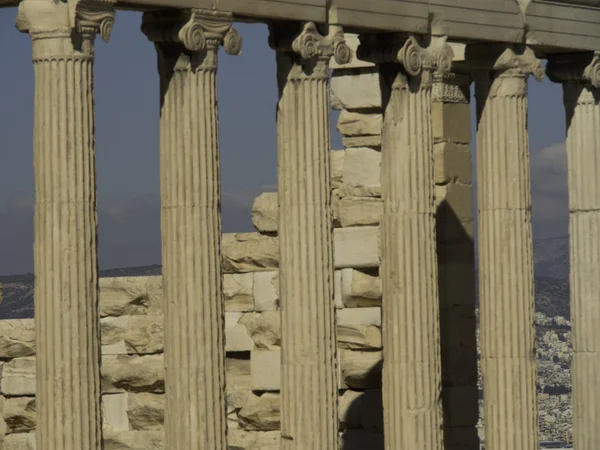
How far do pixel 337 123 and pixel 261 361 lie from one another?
19.6ft

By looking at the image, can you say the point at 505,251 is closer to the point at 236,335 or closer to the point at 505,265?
the point at 505,265

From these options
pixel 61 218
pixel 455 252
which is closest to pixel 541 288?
pixel 455 252

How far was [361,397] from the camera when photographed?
50.3 meters

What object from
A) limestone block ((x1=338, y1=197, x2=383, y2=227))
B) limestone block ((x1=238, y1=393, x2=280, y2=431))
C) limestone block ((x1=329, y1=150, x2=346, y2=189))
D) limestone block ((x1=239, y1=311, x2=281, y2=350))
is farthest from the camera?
limestone block ((x1=329, y1=150, x2=346, y2=189))

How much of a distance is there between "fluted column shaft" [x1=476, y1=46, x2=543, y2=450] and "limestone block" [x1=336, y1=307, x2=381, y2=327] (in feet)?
14.3

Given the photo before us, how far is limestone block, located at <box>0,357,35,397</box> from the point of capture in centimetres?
4800

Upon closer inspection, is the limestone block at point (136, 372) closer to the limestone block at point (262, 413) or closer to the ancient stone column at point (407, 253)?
the limestone block at point (262, 413)

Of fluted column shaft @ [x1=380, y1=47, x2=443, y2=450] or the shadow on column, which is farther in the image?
the shadow on column

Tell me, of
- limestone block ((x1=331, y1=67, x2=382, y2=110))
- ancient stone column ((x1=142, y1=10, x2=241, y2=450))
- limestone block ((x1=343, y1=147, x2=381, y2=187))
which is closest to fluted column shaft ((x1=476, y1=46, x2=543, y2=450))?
limestone block ((x1=343, y1=147, x2=381, y2=187))

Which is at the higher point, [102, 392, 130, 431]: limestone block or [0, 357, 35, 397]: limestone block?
[0, 357, 35, 397]: limestone block

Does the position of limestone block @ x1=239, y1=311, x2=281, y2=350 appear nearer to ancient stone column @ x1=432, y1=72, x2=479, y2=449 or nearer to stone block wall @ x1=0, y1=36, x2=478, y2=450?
stone block wall @ x1=0, y1=36, x2=478, y2=450

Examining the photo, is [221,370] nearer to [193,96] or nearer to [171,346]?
[171,346]

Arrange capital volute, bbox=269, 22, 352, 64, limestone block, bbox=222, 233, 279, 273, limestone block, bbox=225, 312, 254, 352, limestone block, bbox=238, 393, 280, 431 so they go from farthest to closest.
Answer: limestone block, bbox=225, 312, 254, 352
limestone block, bbox=222, 233, 279, 273
limestone block, bbox=238, 393, 280, 431
capital volute, bbox=269, 22, 352, 64

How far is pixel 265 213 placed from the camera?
49.6 meters
